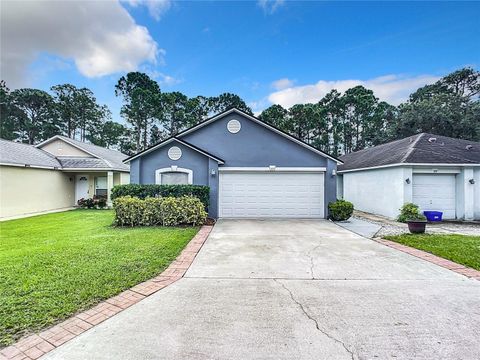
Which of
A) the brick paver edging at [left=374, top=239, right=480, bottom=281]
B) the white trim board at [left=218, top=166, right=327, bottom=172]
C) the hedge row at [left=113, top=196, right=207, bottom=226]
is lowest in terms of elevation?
the brick paver edging at [left=374, top=239, right=480, bottom=281]

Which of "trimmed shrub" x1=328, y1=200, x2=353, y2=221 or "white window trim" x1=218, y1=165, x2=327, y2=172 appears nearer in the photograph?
"trimmed shrub" x1=328, y1=200, x2=353, y2=221

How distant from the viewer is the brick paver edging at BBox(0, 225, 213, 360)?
2.62 m

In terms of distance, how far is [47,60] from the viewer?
15.6 meters

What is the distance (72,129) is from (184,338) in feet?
141

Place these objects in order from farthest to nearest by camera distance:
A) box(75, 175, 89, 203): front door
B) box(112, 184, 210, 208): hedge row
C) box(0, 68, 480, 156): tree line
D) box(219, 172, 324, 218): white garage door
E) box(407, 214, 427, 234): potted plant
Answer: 1. box(0, 68, 480, 156): tree line
2. box(75, 175, 89, 203): front door
3. box(219, 172, 324, 218): white garage door
4. box(112, 184, 210, 208): hedge row
5. box(407, 214, 427, 234): potted plant

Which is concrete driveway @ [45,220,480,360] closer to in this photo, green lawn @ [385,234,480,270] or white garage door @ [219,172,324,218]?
green lawn @ [385,234,480,270]

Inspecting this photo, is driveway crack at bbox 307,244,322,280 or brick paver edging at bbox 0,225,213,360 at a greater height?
brick paver edging at bbox 0,225,213,360

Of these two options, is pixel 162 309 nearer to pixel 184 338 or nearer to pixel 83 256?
pixel 184 338

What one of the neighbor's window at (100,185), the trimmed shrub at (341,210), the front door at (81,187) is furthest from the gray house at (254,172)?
the front door at (81,187)

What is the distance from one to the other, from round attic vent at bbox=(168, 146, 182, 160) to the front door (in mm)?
9735

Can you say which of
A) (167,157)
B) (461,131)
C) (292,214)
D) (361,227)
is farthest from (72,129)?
(461,131)

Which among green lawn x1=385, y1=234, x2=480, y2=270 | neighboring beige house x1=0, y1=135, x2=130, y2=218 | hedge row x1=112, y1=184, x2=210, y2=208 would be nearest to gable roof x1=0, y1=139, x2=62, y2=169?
neighboring beige house x1=0, y1=135, x2=130, y2=218

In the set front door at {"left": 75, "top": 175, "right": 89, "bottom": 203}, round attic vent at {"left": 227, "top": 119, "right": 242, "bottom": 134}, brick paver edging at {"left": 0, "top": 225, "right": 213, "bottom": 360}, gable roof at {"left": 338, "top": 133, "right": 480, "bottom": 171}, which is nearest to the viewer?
brick paver edging at {"left": 0, "top": 225, "right": 213, "bottom": 360}

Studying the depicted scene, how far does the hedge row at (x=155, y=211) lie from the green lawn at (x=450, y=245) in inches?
278
